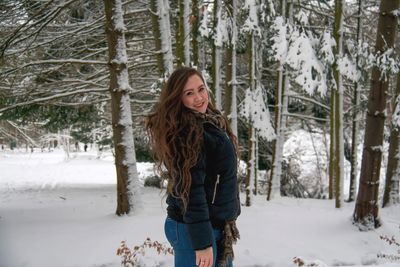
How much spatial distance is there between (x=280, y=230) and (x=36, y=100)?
5649 mm

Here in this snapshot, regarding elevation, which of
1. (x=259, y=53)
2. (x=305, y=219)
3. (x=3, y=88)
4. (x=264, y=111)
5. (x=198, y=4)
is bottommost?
(x=305, y=219)

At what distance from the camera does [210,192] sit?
6.85 ft

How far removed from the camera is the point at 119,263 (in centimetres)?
459

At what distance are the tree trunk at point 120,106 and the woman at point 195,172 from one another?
392cm

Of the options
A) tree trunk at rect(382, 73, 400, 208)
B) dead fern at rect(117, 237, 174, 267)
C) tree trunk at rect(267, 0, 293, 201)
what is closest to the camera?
dead fern at rect(117, 237, 174, 267)

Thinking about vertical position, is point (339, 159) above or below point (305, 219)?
above

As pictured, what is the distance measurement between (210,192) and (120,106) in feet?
14.0

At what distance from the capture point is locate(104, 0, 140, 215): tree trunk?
19.7 ft

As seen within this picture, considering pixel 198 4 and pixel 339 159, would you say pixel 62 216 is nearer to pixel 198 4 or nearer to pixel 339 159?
pixel 198 4

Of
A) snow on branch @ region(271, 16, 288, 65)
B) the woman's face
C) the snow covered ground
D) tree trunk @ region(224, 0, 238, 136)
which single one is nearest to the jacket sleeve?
the woman's face

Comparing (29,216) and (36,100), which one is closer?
(29,216)

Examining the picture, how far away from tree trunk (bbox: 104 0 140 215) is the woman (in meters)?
3.92

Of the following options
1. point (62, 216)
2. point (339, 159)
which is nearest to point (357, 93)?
point (339, 159)

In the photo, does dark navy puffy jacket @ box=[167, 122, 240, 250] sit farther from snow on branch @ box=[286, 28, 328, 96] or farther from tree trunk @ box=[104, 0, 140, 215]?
snow on branch @ box=[286, 28, 328, 96]
